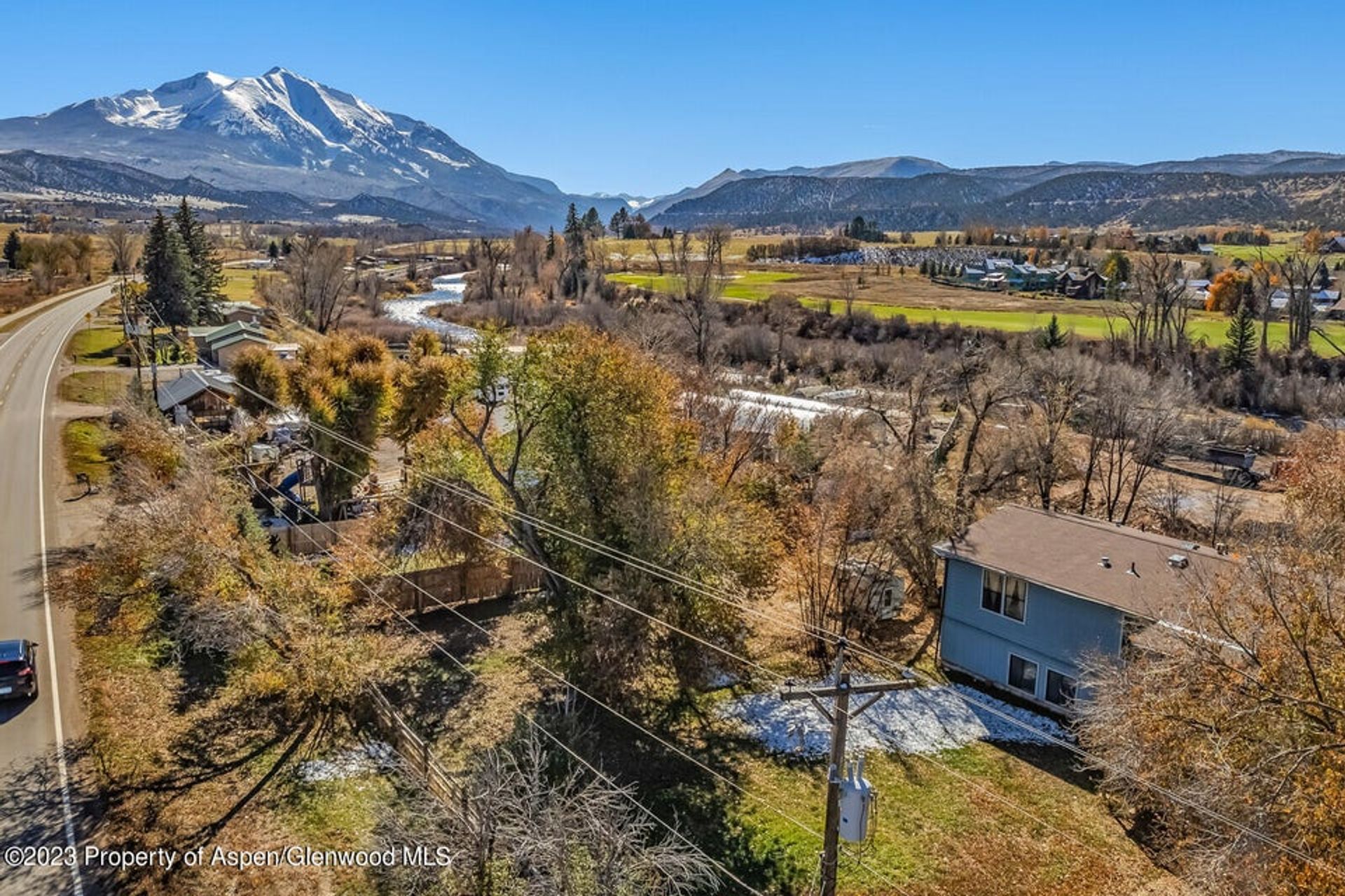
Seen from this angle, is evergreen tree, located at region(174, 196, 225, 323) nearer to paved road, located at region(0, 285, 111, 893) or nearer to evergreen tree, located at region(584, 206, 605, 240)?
paved road, located at region(0, 285, 111, 893)

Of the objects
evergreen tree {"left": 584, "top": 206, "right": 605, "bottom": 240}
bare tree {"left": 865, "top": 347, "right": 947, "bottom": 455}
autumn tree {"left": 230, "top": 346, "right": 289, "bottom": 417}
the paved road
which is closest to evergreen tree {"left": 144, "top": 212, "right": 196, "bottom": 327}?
the paved road

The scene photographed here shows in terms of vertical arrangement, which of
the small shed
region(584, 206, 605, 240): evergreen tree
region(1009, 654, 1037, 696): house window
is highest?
region(584, 206, 605, 240): evergreen tree

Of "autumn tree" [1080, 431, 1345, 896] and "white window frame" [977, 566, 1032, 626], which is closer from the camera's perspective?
"autumn tree" [1080, 431, 1345, 896]

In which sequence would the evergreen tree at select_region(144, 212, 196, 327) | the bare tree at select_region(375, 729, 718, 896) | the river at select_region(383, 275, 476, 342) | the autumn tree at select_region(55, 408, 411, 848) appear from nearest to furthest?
the bare tree at select_region(375, 729, 718, 896) < the autumn tree at select_region(55, 408, 411, 848) < the evergreen tree at select_region(144, 212, 196, 327) < the river at select_region(383, 275, 476, 342)

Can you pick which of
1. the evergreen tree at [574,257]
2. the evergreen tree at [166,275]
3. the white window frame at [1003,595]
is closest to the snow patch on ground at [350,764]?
the white window frame at [1003,595]

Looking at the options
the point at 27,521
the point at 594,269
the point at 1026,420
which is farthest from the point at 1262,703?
the point at 594,269

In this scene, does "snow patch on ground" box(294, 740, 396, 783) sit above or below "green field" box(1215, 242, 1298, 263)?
below

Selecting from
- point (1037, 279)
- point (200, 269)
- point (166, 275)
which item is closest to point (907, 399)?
point (166, 275)
